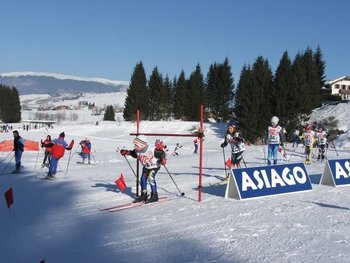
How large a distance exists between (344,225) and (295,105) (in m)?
46.4

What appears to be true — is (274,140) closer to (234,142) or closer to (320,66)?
(234,142)

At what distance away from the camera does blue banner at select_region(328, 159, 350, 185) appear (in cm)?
1141

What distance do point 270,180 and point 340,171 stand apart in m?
2.76

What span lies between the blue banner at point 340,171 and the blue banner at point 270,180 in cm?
111

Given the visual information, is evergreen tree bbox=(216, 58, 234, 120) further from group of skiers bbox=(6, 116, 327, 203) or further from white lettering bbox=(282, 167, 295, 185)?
white lettering bbox=(282, 167, 295, 185)

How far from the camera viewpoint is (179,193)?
1127 centimetres

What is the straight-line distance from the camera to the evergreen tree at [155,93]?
274 ft

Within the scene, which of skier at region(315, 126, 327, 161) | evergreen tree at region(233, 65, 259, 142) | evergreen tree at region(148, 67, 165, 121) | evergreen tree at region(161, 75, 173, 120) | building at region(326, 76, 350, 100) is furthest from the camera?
building at region(326, 76, 350, 100)

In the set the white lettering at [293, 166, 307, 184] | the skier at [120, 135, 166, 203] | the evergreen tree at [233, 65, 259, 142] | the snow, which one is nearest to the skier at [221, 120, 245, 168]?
the snow

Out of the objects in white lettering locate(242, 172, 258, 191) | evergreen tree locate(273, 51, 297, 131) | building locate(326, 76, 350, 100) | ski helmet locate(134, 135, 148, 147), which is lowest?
white lettering locate(242, 172, 258, 191)

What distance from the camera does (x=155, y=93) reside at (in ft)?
275

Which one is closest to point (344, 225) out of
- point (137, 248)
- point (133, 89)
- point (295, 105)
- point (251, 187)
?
point (251, 187)

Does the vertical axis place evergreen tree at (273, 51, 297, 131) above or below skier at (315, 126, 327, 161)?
above

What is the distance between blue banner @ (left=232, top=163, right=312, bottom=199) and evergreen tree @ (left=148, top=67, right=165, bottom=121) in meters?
73.5
